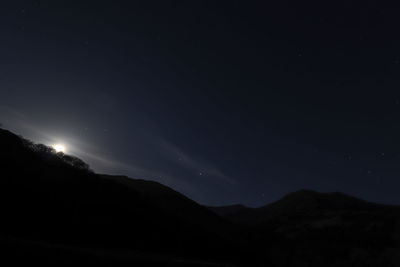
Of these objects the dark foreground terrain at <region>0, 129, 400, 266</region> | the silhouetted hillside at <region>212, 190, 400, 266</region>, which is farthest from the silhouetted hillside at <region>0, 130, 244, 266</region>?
the silhouetted hillside at <region>212, 190, 400, 266</region>

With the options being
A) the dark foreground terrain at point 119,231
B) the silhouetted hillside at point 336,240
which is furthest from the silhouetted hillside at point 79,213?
the silhouetted hillside at point 336,240

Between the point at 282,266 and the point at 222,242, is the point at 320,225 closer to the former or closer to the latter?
the point at 282,266

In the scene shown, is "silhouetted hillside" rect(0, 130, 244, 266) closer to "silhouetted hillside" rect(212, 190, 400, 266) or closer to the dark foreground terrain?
the dark foreground terrain

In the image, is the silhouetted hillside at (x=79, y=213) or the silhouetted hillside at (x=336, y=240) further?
the silhouetted hillside at (x=336, y=240)

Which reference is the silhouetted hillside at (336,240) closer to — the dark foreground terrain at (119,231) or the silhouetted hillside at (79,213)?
the dark foreground terrain at (119,231)

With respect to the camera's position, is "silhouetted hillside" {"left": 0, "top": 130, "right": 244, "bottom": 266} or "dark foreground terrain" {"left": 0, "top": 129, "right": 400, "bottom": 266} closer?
"dark foreground terrain" {"left": 0, "top": 129, "right": 400, "bottom": 266}

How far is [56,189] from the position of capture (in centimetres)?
2200

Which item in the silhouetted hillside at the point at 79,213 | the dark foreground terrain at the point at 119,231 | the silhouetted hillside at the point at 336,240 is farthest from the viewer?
the silhouetted hillside at the point at 336,240

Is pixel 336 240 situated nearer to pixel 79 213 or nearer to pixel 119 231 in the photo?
pixel 119 231

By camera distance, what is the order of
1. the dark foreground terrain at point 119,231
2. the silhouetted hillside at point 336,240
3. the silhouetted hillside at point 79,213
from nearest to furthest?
the dark foreground terrain at point 119,231
the silhouetted hillside at point 79,213
the silhouetted hillside at point 336,240

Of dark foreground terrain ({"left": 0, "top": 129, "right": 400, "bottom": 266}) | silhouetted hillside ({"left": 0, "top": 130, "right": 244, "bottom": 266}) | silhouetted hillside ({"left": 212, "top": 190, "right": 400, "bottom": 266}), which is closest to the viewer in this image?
dark foreground terrain ({"left": 0, "top": 129, "right": 400, "bottom": 266})

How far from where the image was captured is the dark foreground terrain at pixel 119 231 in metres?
8.40

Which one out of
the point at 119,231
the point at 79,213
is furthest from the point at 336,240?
the point at 79,213

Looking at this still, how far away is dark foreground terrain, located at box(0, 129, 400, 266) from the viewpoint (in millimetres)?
8399
